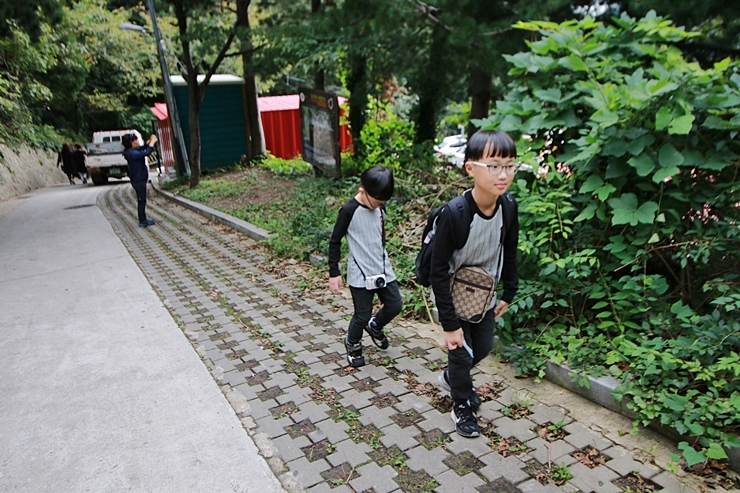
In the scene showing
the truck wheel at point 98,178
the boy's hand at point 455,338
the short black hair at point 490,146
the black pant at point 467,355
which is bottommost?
the truck wheel at point 98,178

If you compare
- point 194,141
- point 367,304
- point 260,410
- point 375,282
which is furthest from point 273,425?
point 194,141

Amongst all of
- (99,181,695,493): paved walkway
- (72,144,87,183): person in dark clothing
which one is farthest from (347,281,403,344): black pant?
(72,144,87,183): person in dark clothing

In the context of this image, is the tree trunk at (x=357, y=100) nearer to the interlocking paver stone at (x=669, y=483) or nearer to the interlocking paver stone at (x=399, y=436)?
the interlocking paver stone at (x=399, y=436)

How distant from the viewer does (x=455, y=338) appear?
9.45 feet

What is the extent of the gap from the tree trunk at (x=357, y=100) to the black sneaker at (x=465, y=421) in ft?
28.1

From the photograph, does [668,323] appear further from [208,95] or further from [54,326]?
[208,95]

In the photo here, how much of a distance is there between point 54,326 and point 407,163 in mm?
6202

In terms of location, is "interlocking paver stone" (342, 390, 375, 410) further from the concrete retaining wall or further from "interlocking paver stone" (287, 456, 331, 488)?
the concrete retaining wall

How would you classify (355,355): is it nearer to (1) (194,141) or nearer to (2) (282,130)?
(1) (194,141)

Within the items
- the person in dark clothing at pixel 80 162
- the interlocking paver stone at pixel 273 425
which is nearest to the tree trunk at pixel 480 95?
the interlocking paver stone at pixel 273 425

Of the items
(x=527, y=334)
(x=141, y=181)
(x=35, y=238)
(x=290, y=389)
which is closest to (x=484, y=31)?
(x=527, y=334)

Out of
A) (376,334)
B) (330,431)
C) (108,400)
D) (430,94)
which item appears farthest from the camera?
(430,94)

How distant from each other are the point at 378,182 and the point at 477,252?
943mm

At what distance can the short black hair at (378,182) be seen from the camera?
356 centimetres
